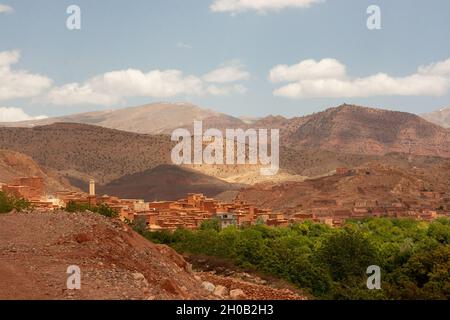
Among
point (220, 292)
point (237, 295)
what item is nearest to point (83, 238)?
point (220, 292)

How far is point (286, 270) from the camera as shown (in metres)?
22.7

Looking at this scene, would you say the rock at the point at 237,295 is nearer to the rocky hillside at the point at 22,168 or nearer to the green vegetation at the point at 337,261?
the green vegetation at the point at 337,261

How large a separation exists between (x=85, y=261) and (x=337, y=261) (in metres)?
15.6

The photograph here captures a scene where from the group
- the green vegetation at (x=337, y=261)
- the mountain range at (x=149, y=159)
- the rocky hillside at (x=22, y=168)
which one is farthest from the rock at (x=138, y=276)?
the mountain range at (x=149, y=159)

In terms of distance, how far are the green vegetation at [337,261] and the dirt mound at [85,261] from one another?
661 centimetres

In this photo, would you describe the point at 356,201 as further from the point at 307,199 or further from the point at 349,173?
the point at 349,173

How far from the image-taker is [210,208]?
45812mm

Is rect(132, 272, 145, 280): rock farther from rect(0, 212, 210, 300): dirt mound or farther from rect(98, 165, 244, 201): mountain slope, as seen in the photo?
rect(98, 165, 244, 201): mountain slope

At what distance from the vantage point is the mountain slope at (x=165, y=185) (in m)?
73.5

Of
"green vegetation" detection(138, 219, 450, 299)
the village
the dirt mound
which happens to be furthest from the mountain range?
the dirt mound

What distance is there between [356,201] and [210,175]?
29566 mm

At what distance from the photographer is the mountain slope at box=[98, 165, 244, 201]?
7350 centimetres

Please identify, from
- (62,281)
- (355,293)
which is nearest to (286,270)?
(355,293)
